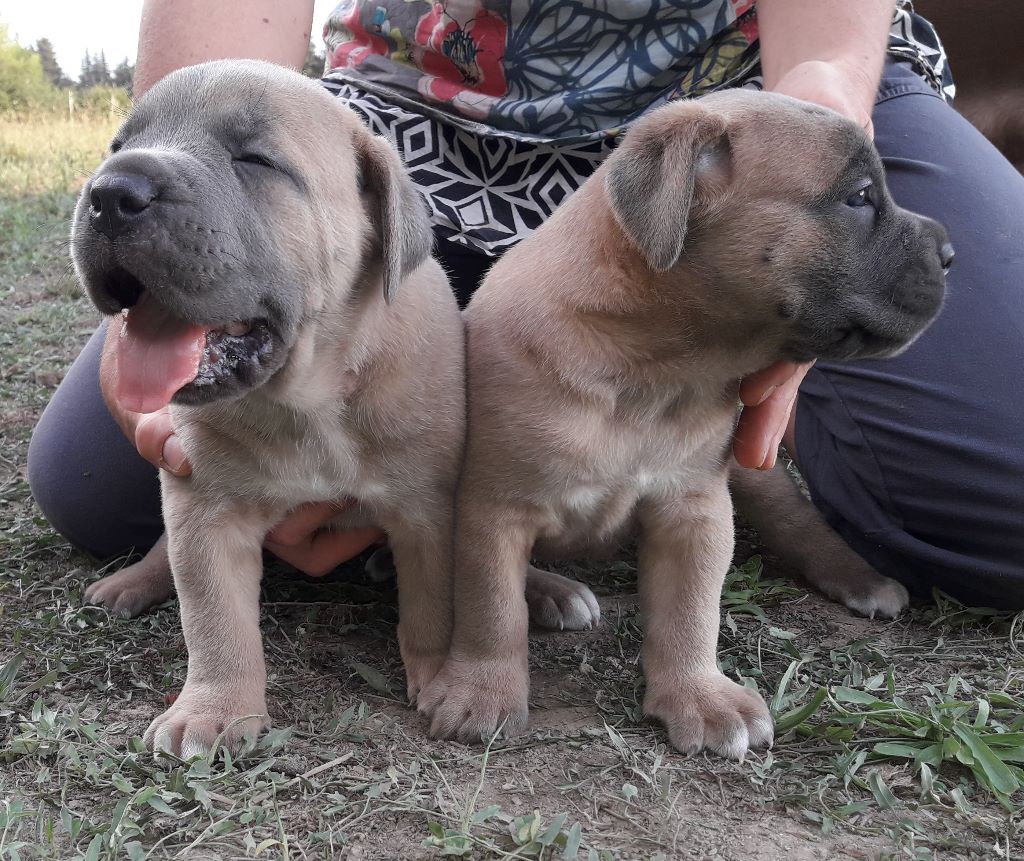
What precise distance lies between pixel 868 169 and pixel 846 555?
1385mm

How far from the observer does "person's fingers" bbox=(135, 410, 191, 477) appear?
2678 mm

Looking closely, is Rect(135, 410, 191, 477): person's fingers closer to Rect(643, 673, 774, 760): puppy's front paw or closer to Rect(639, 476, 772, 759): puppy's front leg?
Rect(639, 476, 772, 759): puppy's front leg

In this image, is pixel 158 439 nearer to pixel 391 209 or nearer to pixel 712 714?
pixel 391 209

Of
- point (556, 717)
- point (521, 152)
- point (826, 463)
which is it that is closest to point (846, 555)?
point (826, 463)

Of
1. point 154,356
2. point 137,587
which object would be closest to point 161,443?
point 154,356

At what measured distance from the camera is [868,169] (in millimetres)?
2520

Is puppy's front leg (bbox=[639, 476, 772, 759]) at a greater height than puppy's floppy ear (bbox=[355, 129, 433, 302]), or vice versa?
puppy's floppy ear (bbox=[355, 129, 433, 302])

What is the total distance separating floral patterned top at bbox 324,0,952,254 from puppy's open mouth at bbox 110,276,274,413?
5.04 ft

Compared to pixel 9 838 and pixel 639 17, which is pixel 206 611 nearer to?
pixel 9 838

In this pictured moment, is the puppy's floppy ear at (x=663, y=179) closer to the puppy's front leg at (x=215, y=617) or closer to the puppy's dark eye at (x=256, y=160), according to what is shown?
the puppy's dark eye at (x=256, y=160)

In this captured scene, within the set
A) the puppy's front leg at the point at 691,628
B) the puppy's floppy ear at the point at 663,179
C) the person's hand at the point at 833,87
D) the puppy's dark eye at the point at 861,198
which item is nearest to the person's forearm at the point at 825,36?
the person's hand at the point at 833,87

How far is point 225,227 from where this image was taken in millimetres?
2215

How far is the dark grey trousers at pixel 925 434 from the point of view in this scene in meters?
3.30

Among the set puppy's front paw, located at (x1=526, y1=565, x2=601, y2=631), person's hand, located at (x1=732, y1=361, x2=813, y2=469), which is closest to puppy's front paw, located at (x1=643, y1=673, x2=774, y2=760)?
puppy's front paw, located at (x1=526, y1=565, x2=601, y2=631)
